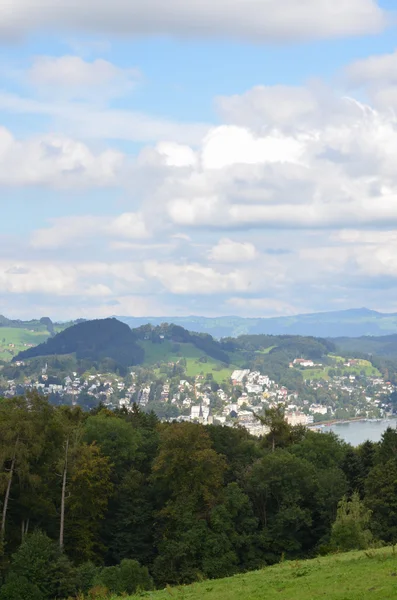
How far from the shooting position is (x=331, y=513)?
168 feet

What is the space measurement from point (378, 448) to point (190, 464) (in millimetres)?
17104

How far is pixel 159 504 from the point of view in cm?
5125

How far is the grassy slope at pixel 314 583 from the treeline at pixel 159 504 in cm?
961

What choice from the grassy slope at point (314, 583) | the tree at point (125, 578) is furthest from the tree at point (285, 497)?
the grassy slope at point (314, 583)

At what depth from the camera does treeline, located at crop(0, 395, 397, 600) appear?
42.7 metres

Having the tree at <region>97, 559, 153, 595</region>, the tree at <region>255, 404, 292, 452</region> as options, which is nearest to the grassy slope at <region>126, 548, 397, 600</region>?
the tree at <region>97, 559, 153, 595</region>

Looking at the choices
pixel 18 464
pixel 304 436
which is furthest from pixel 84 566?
pixel 304 436

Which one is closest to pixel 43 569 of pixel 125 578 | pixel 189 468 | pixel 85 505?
pixel 125 578

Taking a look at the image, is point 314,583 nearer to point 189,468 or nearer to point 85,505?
point 189,468

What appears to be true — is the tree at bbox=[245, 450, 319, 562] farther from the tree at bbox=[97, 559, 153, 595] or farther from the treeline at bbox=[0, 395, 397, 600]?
the tree at bbox=[97, 559, 153, 595]

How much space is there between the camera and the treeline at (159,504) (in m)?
42.7

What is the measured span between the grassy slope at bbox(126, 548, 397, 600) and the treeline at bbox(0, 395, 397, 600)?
961cm

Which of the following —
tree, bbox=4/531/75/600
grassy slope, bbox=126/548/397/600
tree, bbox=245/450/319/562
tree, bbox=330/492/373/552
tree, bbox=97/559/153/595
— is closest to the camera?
grassy slope, bbox=126/548/397/600

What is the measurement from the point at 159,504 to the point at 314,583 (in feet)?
90.1
